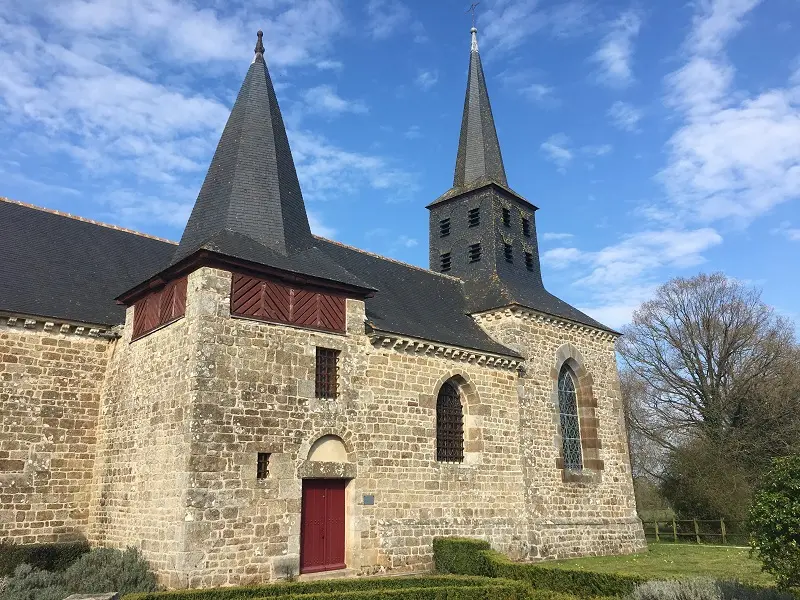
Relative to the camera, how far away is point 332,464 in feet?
40.5

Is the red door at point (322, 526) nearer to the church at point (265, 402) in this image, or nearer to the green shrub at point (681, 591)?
the church at point (265, 402)

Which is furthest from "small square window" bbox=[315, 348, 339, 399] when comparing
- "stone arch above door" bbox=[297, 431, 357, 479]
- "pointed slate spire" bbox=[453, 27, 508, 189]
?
"pointed slate spire" bbox=[453, 27, 508, 189]

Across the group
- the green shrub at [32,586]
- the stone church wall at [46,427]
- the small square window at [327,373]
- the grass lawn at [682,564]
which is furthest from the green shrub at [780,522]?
the stone church wall at [46,427]

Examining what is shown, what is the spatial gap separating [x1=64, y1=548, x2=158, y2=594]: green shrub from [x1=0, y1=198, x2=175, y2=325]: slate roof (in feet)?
16.7

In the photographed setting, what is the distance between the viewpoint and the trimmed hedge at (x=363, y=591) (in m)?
9.17

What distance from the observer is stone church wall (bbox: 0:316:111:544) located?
12.1 meters

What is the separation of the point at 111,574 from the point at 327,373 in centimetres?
519

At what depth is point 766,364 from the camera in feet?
86.0

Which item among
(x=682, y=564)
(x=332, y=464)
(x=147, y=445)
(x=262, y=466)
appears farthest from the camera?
(x=682, y=564)

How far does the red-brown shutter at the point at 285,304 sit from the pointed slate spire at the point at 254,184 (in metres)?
1.13

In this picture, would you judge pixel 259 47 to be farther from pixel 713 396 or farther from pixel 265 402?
pixel 713 396

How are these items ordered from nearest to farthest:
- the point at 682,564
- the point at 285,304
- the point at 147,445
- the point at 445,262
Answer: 1. the point at 147,445
2. the point at 285,304
3. the point at 682,564
4. the point at 445,262

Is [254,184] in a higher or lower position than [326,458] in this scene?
higher

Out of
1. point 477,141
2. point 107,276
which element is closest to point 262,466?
point 107,276
